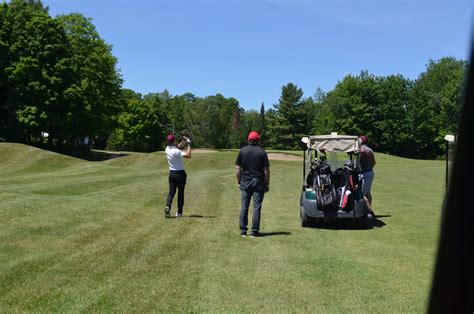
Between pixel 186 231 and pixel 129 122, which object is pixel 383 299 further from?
pixel 129 122

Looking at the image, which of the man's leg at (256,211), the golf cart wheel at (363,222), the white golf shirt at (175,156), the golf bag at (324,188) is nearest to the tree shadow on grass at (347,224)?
the golf cart wheel at (363,222)

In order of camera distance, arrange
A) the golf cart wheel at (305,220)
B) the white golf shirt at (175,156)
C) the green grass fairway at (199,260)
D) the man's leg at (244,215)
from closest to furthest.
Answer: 1. the green grass fairway at (199,260)
2. the man's leg at (244,215)
3. the golf cart wheel at (305,220)
4. the white golf shirt at (175,156)

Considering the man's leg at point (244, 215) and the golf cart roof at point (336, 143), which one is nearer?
the man's leg at point (244, 215)

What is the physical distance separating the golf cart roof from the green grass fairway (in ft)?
6.68

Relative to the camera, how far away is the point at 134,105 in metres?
102

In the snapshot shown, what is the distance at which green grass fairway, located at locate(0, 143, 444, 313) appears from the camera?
5996mm

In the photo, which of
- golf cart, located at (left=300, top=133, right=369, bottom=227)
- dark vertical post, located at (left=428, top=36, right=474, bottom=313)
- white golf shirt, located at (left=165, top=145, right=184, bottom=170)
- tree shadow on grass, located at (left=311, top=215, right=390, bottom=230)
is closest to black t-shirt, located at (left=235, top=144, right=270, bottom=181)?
golf cart, located at (left=300, top=133, right=369, bottom=227)

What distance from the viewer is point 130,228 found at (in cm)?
1090

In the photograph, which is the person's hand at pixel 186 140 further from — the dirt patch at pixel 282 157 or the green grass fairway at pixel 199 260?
the dirt patch at pixel 282 157

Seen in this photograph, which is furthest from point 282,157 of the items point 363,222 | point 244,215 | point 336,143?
point 244,215

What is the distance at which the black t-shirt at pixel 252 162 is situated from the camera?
425 inches

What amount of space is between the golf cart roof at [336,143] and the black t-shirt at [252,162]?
3.05 m

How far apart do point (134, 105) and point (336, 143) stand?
92.1 metres

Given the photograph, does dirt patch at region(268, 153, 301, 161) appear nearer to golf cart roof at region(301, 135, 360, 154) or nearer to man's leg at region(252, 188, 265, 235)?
golf cart roof at region(301, 135, 360, 154)
